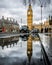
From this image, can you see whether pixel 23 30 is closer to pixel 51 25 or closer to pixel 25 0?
pixel 51 25

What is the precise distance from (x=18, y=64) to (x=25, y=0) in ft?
26.9

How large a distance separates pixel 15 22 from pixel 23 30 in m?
18.6

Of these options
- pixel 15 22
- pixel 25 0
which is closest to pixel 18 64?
pixel 25 0

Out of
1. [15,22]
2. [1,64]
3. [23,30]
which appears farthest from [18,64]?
[15,22]

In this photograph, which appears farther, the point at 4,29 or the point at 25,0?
the point at 4,29

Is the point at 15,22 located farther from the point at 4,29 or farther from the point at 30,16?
the point at 30,16

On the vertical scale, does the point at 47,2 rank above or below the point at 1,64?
above

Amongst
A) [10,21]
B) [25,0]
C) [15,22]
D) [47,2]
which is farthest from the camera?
[15,22]

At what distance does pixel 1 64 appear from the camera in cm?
470

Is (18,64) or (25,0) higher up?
(25,0)

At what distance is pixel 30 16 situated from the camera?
357 feet

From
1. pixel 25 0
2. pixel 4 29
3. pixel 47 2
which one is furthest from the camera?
pixel 4 29

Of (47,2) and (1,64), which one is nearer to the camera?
(1,64)

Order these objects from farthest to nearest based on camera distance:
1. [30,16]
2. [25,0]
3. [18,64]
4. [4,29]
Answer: [30,16]
[4,29]
[25,0]
[18,64]
